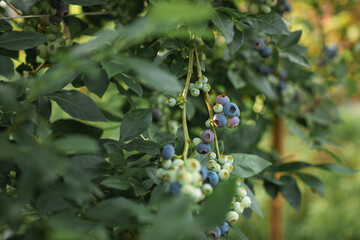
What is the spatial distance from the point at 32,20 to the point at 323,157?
3.87 m

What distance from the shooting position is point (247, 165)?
60 centimetres

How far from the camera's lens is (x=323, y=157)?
3922 millimetres

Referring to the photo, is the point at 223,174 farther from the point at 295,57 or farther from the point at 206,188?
the point at 295,57

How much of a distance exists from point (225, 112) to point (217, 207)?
0.73 ft

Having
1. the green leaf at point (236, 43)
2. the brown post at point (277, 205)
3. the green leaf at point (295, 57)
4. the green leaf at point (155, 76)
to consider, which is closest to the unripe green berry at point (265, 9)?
the green leaf at point (295, 57)

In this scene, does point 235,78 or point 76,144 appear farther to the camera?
point 235,78

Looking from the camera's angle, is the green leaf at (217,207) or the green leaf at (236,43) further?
the green leaf at (236,43)

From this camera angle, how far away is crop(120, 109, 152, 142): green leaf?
1.87ft

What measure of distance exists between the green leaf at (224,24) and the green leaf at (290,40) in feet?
0.98

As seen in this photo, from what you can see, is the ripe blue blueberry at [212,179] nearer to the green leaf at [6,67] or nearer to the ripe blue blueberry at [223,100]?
the ripe blue blueberry at [223,100]

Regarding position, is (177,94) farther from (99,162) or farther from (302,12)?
(302,12)

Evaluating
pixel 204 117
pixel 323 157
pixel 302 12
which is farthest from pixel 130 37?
pixel 323 157

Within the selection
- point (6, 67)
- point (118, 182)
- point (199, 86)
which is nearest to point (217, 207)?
point (118, 182)

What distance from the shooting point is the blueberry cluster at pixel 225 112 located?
56 cm
